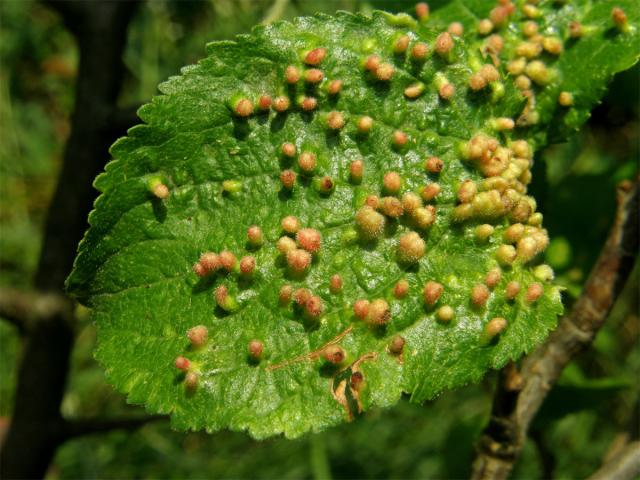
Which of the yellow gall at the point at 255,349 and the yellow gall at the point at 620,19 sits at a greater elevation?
the yellow gall at the point at 620,19

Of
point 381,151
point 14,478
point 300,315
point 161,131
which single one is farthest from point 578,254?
point 14,478

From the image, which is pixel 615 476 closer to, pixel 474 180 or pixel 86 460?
pixel 474 180

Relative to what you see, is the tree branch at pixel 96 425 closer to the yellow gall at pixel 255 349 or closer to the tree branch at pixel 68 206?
the tree branch at pixel 68 206

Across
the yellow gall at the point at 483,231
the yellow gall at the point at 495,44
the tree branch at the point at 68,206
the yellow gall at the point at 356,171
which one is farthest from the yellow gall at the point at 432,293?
the tree branch at the point at 68,206

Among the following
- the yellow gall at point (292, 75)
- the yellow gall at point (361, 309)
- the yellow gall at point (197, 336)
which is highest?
the yellow gall at point (292, 75)

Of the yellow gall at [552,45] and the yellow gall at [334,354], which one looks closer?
the yellow gall at [334,354]

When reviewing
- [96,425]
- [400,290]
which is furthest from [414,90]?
[96,425]
